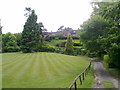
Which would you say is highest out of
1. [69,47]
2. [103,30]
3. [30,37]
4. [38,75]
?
[30,37]

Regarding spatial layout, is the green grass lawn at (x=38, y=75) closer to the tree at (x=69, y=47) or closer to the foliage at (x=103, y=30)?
the foliage at (x=103, y=30)

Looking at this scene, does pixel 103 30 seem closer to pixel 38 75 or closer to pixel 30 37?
pixel 38 75

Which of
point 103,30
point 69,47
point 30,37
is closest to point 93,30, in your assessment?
point 103,30

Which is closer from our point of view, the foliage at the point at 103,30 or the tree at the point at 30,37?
the foliage at the point at 103,30

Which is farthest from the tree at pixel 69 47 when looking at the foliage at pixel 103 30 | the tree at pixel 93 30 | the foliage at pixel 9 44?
the tree at pixel 93 30

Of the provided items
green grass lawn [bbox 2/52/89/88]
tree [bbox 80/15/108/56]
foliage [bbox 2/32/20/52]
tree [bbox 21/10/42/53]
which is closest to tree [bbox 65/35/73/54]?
tree [bbox 21/10/42/53]

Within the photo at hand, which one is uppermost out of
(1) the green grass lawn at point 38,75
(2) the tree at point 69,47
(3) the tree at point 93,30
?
(3) the tree at point 93,30

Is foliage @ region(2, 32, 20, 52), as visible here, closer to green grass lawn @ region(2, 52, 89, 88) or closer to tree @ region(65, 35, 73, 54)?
tree @ region(65, 35, 73, 54)

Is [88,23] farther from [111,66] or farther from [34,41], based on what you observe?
[34,41]

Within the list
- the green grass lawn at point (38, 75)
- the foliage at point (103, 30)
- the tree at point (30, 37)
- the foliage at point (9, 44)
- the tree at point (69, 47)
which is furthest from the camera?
the tree at point (69, 47)

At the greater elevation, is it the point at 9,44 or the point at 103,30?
the point at 103,30

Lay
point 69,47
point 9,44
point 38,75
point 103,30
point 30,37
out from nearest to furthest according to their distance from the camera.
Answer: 1. point 38,75
2. point 103,30
3. point 30,37
4. point 69,47
5. point 9,44

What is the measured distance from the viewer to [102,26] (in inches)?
847

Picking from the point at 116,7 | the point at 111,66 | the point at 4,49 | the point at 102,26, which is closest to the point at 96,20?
the point at 102,26
